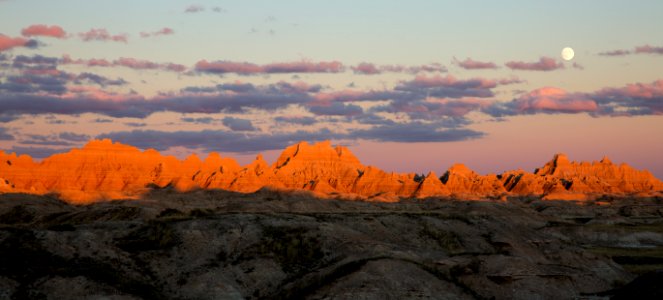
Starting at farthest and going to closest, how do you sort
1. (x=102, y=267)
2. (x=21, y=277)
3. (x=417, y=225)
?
(x=417, y=225) < (x=102, y=267) < (x=21, y=277)

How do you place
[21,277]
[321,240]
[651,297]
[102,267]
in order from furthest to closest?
[321,240] → [102,267] → [21,277] → [651,297]

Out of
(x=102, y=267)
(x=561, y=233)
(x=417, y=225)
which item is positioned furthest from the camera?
(x=561, y=233)

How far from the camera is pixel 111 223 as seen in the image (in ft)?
234

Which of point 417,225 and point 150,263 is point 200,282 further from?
point 417,225

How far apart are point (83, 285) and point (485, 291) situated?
31227 millimetres

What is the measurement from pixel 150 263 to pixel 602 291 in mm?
39957

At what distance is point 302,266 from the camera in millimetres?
65812

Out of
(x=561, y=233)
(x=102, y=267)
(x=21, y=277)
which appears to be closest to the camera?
(x=21, y=277)

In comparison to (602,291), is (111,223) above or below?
above

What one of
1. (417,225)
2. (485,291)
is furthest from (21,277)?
(417,225)

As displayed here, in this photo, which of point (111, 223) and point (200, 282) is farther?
point (111, 223)

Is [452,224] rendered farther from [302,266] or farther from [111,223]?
[111,223]

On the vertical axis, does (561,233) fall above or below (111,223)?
below

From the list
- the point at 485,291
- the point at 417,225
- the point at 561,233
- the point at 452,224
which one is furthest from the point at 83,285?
the point at 561,233
